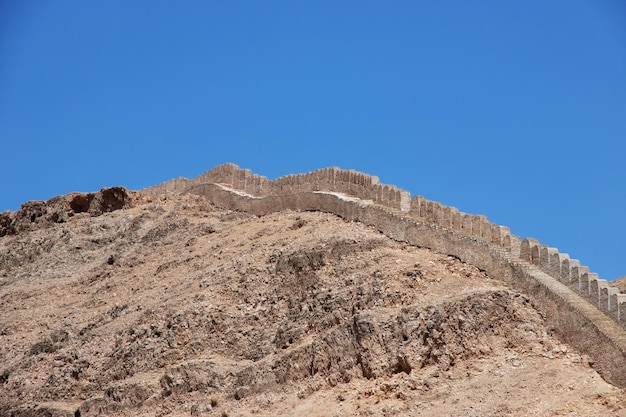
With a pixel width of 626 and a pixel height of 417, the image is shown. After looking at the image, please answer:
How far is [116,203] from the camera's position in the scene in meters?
47.2

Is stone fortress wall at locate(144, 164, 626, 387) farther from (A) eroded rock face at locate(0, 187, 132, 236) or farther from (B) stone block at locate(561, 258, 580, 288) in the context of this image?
(A) eroded rock face at locate(0, 187, 132, 236)

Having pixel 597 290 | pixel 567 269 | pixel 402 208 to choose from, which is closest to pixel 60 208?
pixel 402 208

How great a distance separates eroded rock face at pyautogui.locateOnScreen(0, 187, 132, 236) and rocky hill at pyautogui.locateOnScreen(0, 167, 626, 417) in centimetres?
383

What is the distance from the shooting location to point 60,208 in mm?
48750

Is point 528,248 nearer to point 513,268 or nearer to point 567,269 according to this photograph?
point 513,268

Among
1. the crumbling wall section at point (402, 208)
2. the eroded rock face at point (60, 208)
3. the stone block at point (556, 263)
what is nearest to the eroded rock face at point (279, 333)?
the crumbling wall section at point (402, 208)

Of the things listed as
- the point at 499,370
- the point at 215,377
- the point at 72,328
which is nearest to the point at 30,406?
the point at 72,328

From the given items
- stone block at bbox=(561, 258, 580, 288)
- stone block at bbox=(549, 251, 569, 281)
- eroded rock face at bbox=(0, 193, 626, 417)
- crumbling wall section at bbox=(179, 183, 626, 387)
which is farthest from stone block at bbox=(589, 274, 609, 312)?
stone block at bbox=(549, 251, 569, 281)

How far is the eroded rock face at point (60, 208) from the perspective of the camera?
47188 mm

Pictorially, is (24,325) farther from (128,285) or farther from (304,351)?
(304,351)

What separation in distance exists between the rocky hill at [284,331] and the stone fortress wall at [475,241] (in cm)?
13

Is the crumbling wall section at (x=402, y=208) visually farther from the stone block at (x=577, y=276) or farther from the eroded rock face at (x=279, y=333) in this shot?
the eroded rock face at (x=279, y=333)

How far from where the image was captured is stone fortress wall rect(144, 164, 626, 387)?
25734 mm

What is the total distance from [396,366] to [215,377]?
4798 millimetres
